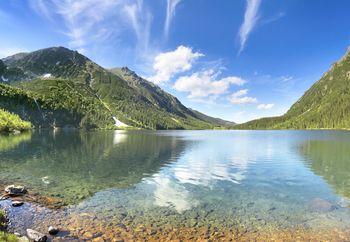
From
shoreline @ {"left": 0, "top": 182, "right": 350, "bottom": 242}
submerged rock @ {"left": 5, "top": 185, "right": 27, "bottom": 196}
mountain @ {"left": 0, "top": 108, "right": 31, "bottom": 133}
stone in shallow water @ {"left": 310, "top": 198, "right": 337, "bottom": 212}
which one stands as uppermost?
mountain @ {"left": 0, "top": 108, "right": 31, "bottom": 133}

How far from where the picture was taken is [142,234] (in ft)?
79.7

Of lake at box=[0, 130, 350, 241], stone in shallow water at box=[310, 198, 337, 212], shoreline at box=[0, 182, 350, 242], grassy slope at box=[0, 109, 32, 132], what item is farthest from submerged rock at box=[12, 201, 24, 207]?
grassy slope at box=[0, 109, 32, 132]

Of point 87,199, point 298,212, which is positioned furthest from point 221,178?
point 87,199

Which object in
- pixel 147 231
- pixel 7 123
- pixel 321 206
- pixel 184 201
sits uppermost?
pixel 7 123

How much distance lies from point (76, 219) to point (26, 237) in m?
6.11

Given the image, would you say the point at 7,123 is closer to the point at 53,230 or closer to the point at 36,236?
the point at 53,230

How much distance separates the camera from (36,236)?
71.3 feet

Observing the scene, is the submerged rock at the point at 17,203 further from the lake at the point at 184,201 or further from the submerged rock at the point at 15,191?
the submerged rock at the point at 15,191

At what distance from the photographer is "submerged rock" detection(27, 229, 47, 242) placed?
70.4 feet

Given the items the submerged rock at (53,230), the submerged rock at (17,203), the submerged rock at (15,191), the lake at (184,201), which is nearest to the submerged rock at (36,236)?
the submerged rock at (53,230)

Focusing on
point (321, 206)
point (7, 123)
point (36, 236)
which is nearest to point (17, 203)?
point (36, 236)

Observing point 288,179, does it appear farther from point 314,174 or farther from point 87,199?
point 87,199

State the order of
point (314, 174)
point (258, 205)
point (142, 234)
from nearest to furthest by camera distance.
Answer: point (142, 234) < point (258, 205) < point (314, 174)

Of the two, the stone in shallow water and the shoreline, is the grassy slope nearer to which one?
the shoreline
